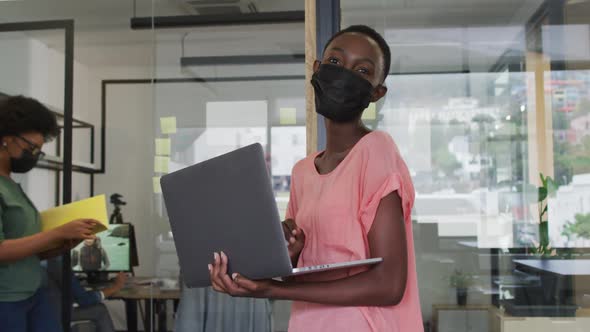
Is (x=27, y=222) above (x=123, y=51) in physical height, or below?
below

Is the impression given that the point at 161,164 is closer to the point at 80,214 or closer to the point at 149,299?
the point at 80,214

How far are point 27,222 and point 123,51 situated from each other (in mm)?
3276

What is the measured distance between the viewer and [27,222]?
240 centimetres

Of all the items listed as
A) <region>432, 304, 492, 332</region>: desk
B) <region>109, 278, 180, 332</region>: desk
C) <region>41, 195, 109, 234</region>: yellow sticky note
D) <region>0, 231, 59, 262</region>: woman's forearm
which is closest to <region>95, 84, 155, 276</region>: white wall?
<region>109, 278, 180, 332</region>: desk

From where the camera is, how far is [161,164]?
10.4 ft

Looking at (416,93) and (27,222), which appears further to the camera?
(416,93)

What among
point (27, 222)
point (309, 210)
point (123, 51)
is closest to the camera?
point (309, 210)

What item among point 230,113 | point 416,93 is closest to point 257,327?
point 230,113

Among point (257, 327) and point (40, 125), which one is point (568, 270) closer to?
point (257, 327)

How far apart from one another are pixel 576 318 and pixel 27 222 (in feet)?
6.76

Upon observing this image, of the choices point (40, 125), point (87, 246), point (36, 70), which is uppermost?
point (36, 70)

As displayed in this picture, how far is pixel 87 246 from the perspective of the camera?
13.9ft

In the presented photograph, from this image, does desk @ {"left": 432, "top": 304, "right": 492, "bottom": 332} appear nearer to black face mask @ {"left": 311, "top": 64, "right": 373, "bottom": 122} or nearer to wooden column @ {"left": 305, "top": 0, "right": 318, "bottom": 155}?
wooden column @ {"left": 305, "top": 0, "right": 318, "bottom": 155}

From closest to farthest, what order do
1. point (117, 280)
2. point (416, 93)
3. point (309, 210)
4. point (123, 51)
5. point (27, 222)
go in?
point (309, 210)
point (27, 222)
point (416, 93)
point (117, 280)
point (123, 51)
